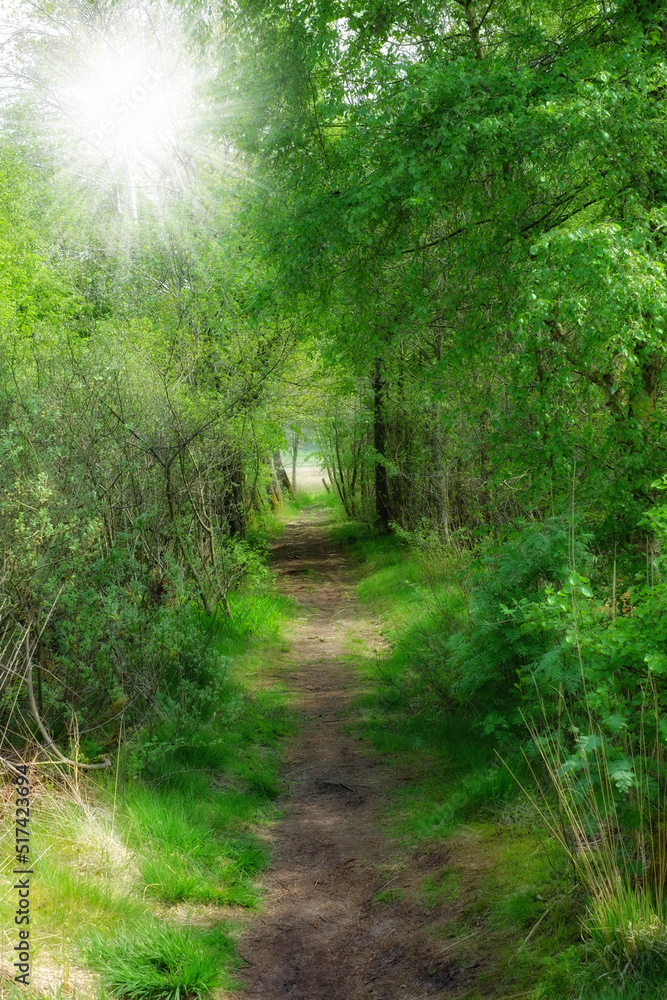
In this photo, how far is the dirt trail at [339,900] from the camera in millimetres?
4375

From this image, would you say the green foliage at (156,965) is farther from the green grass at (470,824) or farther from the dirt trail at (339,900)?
the green grass at (470,824)

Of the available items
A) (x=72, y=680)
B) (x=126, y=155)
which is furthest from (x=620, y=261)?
(x=126, y=155)

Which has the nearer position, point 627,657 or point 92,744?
point 627,657

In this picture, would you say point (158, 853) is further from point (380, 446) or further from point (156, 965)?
point (380, 446)

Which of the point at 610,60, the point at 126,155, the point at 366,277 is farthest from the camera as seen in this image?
the point at 126,155

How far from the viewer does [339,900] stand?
5.39 metres

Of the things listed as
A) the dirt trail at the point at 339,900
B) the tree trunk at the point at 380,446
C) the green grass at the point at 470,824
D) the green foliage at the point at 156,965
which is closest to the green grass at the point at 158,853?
the green foliage at the point at 156,965

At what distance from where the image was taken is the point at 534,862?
15.4 ft

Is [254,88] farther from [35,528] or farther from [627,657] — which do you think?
[627,657]

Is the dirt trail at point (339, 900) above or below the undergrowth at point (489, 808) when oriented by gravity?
below

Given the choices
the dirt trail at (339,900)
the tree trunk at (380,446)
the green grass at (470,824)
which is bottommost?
the dirt trail at (339,900)

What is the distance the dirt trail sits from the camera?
4375 millimetres

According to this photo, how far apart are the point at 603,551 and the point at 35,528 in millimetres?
4849

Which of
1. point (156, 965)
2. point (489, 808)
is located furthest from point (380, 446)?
point (156, 965)
